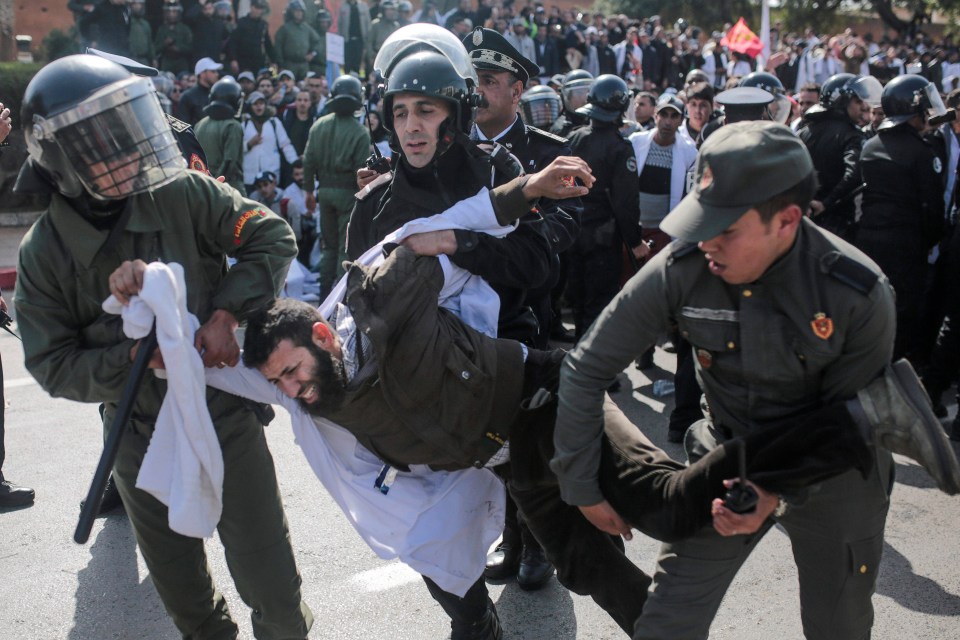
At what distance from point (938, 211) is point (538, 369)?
3656 mm

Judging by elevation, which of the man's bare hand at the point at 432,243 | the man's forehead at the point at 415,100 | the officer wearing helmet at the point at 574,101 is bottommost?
the officer wearing helmet at the point at 574,101

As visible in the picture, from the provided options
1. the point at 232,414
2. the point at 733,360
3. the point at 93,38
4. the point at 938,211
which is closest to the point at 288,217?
the point at 93,38

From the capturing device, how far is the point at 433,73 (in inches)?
112

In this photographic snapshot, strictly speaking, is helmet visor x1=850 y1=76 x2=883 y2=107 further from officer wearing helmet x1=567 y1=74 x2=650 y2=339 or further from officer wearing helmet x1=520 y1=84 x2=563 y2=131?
officer wearing helmet x1=520 y1=84 x2=563 y2=131

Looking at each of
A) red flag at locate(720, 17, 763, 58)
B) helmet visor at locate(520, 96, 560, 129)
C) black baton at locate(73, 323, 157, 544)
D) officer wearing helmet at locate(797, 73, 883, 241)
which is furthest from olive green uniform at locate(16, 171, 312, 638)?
red flag at locate(720, 17, 763, 58)

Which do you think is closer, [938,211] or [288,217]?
[938,211]

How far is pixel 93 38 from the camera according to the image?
11.9m

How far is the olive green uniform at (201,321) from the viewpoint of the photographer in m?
2.48

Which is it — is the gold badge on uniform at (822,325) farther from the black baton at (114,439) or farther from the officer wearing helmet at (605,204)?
the officer wearing helmet at (605,204)

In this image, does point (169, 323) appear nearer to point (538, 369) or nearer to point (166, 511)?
point (166, 511)

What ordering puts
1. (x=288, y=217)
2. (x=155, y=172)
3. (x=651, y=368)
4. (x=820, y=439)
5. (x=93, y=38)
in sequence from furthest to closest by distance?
1. (x=93, y=38)
2. (x=288, y=217)
3. (x=651, y=368)
4. (x=155, y=172)
5. (x=820, y=439)

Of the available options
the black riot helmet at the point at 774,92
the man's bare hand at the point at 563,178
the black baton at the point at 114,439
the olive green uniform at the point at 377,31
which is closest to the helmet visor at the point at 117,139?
the black baton at the point at 114,439

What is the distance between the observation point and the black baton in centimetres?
224

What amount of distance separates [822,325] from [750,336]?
0.17 m
